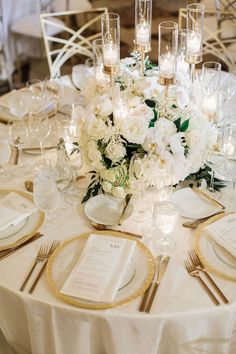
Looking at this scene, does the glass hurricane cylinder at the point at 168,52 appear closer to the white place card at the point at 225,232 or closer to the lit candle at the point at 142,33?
the lit candle at the point at 142,33

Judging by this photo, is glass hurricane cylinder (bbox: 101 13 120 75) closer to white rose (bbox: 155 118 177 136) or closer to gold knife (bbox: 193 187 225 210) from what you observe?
white rose (bbox: 155 118 177 136)

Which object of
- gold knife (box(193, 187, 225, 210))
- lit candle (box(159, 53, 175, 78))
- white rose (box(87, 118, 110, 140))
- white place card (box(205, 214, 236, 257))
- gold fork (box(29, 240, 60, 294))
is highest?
lit candle (box(159, 53, 175, 78))

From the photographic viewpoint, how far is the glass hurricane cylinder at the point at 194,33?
7.06ft

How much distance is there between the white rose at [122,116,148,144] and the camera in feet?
5.27

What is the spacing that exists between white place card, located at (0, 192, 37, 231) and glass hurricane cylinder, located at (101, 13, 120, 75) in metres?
0.71

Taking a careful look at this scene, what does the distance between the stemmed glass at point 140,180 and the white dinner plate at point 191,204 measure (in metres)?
0.11

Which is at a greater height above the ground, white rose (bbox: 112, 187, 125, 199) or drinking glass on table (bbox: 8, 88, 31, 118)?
drinking glass on table (bbox: 8, 88, 31, 118)

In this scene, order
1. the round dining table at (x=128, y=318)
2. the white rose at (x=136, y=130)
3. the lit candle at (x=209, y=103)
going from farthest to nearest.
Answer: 1. the lit candle at (x=209, y=103)
2. the white rose at (x=136, y=130)
3. the round dining table at (x=128, y=318)

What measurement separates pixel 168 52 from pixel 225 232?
0.81 meters

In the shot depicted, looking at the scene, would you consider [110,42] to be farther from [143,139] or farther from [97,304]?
[97,304]

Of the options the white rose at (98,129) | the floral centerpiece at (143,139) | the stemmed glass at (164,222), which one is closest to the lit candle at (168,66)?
the floral centerpiece at (143,139)

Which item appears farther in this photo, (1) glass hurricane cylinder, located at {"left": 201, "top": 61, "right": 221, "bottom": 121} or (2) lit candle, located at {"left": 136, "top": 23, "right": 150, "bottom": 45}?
(2) lit candle, located at {"left": 136, "top": 23, "right": 150, "bottom": 45}

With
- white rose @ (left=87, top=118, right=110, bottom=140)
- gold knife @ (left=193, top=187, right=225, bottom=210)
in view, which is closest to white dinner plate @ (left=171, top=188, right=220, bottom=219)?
gold knife @ (left=193, top=187, right=225, bottom=210)

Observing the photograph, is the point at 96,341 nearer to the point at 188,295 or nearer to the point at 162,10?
the point at 188,295
